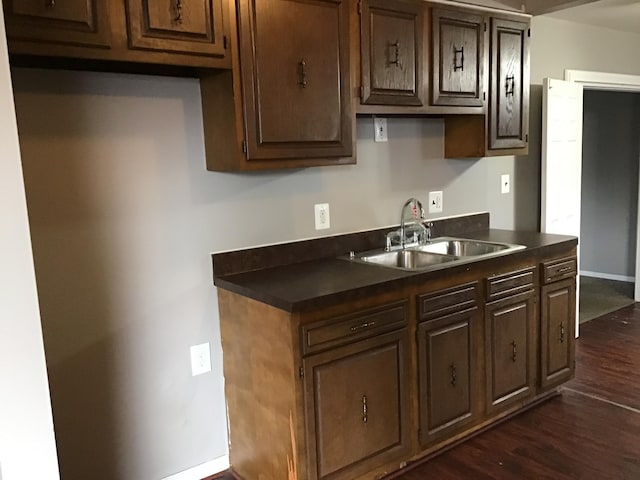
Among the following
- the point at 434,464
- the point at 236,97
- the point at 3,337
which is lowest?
the point at 434,464

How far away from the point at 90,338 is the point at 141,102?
927 millimetres

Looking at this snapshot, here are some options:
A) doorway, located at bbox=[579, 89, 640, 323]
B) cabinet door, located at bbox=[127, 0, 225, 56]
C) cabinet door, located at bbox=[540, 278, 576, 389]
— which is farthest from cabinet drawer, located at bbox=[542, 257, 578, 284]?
doorway, located at bbox=[579, 89, 640, 323]

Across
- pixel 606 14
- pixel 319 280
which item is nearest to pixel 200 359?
pixel 319 280

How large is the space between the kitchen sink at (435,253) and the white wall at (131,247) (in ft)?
1.36

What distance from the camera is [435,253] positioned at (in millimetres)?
2793

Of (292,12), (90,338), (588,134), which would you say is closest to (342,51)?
(292,12)

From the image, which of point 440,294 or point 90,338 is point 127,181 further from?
point 440,294

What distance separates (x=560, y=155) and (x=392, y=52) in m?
1.85

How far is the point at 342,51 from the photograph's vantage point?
2348 millimetres

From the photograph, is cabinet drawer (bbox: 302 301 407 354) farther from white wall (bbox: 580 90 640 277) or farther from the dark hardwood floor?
white wall (bbox: 580 90 640 277)

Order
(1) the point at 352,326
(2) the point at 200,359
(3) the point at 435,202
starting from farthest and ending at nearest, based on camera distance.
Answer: (3) the point at 435,202 → (2) the point at 200,359 → (1) the point at 352,326

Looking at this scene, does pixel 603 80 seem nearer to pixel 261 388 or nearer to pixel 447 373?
pixel 447 373

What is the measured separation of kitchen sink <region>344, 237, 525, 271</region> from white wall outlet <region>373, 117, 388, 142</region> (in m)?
0.59

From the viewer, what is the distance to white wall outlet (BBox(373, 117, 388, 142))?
9.50 ft
